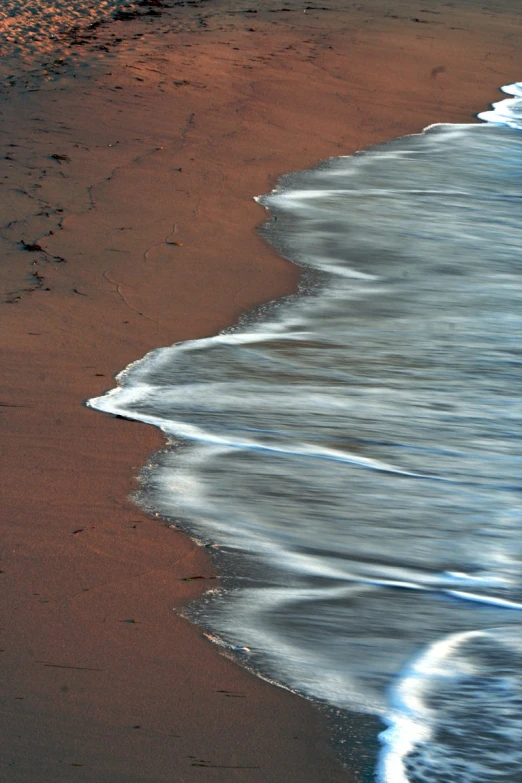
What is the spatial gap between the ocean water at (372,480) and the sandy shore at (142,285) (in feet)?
0.57

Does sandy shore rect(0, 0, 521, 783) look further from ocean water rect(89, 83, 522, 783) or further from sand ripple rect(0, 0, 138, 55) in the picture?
sand ripple rect(0, 0, 138, 55)

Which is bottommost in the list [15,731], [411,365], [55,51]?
[15,731]

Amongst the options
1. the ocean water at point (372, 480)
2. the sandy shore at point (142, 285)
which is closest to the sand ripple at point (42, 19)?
the sandy shore at point (142, 285)

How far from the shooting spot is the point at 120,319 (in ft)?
17.8

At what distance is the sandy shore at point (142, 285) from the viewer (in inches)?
108

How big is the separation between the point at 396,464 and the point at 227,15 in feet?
33.9

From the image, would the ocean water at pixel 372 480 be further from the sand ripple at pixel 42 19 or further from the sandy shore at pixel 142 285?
the sand ripple at pixel 42 19


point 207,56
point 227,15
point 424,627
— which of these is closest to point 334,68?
point 207,56

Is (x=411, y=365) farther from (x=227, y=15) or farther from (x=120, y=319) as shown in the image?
(x=227, y=15)

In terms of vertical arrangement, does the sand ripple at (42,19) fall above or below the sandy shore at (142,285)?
above

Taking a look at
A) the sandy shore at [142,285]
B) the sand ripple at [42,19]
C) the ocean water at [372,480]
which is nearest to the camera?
the sandy shore at [142,285]

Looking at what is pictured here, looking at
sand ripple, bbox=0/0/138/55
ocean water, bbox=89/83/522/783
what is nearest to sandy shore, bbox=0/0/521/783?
ocean water, bbox=89/83/522/783

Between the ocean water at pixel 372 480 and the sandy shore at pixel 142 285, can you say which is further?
the ocean water at pixel 372 480

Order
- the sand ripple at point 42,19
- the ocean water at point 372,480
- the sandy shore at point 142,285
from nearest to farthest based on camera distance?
the sandy shore at point 142,285 → the ocean water at point 372,480 → the sand ripple at point 42,19
